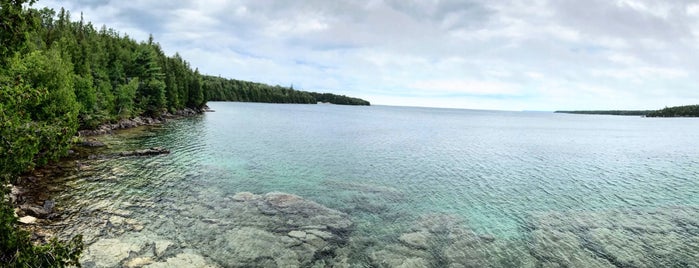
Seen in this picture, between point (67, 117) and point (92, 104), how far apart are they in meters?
57.3

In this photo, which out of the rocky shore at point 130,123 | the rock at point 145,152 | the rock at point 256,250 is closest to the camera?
the rock at point 256,250

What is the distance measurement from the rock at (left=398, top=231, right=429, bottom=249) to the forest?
1618 centimetres

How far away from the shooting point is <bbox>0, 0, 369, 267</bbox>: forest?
10.6 m

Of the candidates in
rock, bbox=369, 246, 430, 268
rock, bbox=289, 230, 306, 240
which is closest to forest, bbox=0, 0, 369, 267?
rock, bbox=289, 230, 306, 240

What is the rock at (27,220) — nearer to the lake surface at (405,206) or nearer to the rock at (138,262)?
the lake surface at (405,206)

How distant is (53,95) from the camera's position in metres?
41.7

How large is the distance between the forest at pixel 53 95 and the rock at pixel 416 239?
53.1 feet

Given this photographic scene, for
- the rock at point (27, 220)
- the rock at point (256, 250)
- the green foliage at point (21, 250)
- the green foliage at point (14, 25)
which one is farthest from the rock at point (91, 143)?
the green foliage at point (21, 250)

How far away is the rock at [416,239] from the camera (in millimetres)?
21375

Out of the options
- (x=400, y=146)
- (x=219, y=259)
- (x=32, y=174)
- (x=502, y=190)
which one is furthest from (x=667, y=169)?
(x=32, y=174)

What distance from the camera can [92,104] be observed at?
193ft

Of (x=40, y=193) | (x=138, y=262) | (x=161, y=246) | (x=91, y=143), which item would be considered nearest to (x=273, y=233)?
(x=161, y=246)

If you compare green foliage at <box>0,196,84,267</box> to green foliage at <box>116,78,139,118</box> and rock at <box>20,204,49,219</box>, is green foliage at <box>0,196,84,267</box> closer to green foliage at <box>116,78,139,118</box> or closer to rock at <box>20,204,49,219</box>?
rock at <box>20,204,49,219</box>

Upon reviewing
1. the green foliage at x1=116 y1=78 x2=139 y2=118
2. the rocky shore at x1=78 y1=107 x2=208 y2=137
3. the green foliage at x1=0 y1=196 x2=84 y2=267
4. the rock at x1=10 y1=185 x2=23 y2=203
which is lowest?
the rock at x1=10 y1=185 x2=23 y2=203
